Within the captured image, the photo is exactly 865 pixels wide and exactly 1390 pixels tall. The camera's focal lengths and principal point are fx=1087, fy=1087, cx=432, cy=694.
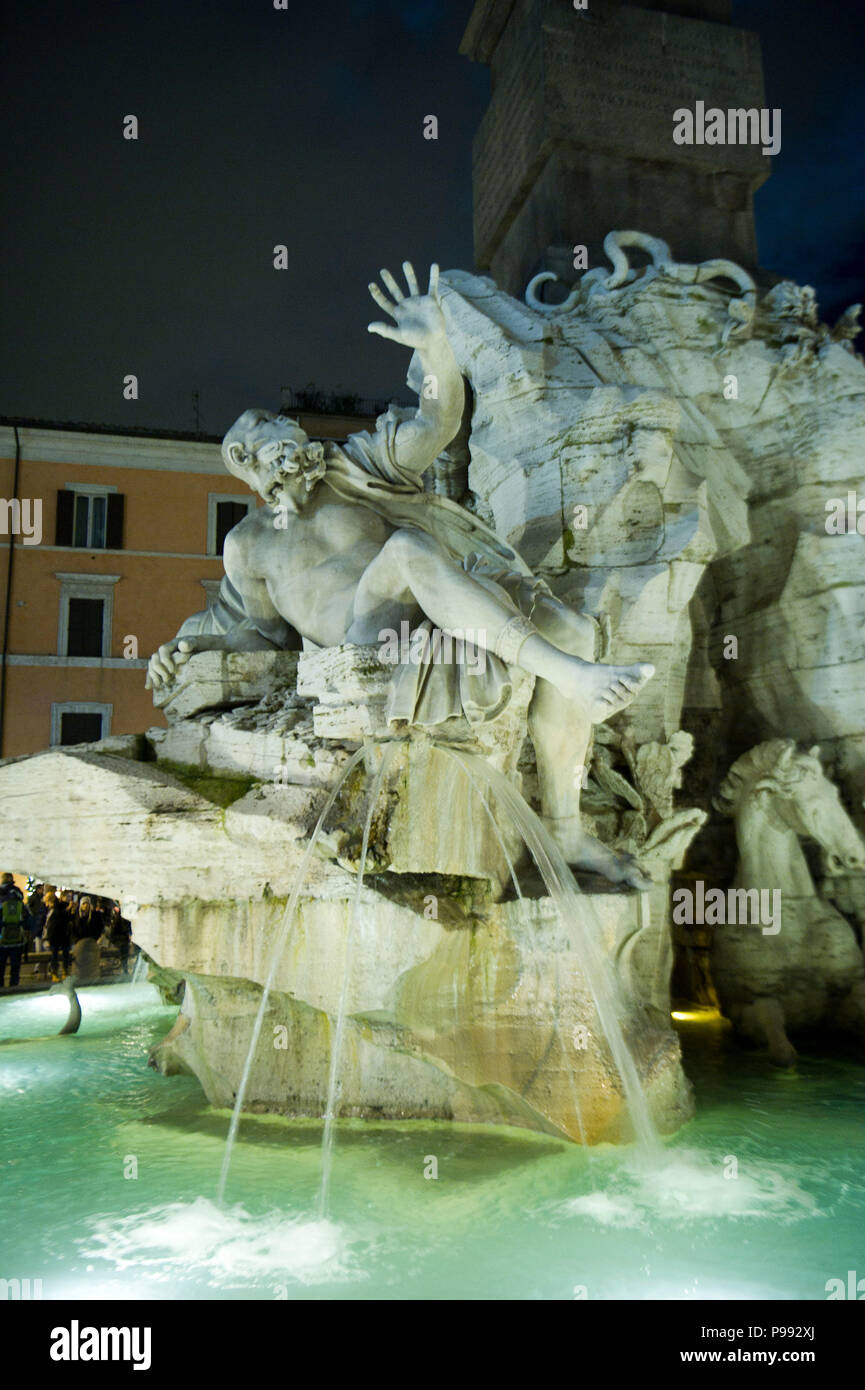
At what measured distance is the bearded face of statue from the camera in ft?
15.9

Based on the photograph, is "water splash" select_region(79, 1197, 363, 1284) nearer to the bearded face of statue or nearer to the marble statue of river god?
the marble statue of river god

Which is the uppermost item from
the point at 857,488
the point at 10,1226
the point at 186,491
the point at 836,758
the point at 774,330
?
the point at 186,491

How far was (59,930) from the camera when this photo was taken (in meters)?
9.87

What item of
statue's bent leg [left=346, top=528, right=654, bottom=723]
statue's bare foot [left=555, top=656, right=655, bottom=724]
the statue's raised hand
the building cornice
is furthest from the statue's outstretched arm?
the building cornice

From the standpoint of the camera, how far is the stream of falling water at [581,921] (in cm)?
419

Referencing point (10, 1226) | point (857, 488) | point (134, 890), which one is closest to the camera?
point (10, 1226)

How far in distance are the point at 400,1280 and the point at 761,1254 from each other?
109cm

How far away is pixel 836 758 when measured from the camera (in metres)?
6.40

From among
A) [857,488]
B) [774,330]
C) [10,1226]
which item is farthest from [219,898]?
[774,330]

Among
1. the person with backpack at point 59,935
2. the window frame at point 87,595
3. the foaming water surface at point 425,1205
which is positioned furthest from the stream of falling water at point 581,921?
the window frame at point 87,595

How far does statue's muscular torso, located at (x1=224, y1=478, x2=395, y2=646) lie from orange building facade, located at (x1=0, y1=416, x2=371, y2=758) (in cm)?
1465

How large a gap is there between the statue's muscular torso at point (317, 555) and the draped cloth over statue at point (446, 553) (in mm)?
126

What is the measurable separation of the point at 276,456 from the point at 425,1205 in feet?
10.1
